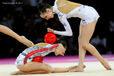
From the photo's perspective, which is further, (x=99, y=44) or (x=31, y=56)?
(x=99, y=44)

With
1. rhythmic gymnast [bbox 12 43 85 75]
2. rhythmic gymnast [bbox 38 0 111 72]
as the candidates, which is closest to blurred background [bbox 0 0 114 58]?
rhythmic gymnast [bbox 38 0 111 72]

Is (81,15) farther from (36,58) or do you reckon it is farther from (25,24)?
(25,24)

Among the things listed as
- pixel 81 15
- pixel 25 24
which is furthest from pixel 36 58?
pixel 25 24

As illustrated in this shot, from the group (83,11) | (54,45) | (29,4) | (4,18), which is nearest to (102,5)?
(29,4)

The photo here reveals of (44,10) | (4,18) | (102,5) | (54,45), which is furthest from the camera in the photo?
(102,5)

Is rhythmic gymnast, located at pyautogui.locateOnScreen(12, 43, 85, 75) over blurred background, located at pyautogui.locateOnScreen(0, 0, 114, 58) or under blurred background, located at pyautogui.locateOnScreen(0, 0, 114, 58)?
under

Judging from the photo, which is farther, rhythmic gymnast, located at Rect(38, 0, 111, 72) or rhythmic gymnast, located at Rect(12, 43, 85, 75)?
rhythmic gymnast, located at Rect(38, 0, 111, 72)

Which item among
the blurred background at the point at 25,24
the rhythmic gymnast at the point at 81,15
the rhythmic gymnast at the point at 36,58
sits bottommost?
the rhythmic gymnast at the point at 36,58

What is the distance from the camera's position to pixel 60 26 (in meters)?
5.96

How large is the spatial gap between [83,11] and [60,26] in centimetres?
263

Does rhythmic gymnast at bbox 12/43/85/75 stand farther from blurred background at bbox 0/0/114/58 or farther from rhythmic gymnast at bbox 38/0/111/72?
→ blurred background at bbox 0/0/114/58

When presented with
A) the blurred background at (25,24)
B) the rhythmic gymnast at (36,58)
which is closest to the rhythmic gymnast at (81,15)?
the rhythmic gymnast at (36,58)

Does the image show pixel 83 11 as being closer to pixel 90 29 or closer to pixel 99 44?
pixel 90 29

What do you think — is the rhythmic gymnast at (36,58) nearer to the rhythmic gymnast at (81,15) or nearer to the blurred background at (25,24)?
the rhythmic gymnast at (81,15)
